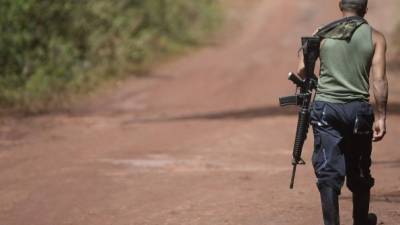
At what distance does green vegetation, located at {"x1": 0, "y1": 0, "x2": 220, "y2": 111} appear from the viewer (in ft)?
50.8

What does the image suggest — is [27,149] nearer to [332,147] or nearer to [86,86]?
[332,147]

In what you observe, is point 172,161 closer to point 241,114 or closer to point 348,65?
point 348,65

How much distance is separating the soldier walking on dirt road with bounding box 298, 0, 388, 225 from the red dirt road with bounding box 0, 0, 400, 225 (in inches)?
39.7

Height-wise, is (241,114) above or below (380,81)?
below

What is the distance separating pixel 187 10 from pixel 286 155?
755 inches

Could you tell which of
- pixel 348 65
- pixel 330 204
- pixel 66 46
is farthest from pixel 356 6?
pixel 66 46

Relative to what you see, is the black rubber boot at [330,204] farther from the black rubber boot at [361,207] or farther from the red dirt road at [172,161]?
the red dirt road at [172,161]

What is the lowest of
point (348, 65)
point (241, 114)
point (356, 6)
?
point (241, 114)

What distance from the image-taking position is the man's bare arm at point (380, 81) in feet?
17.4

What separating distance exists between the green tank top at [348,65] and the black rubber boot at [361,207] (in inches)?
26.6

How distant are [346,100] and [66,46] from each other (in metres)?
12.3

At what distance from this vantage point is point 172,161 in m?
9.40

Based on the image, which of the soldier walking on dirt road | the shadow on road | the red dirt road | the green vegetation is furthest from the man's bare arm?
the green vegetation

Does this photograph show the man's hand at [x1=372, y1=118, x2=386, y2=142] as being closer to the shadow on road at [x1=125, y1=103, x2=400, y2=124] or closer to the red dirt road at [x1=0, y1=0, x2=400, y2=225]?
the red dirt road at [x1=0, y1=0, x2=400, y2=225]
